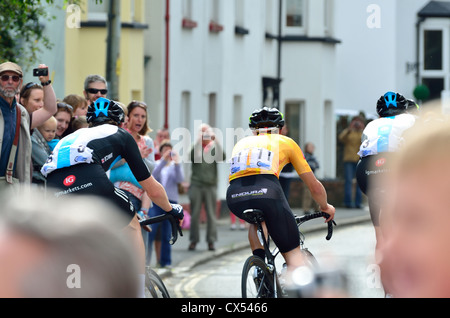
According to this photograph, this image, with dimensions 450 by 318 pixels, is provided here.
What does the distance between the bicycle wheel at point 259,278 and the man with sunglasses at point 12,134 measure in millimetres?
1704

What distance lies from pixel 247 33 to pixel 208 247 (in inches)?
449

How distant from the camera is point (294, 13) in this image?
34031 millimetres

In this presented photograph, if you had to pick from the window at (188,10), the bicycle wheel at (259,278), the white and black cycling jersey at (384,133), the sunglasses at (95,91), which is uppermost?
the window at (188,10)

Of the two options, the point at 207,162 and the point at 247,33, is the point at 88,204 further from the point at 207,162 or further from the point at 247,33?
the point at 247,33

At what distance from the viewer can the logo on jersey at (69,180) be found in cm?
714

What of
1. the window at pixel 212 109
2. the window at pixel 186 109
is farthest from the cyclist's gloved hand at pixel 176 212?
the window at pixel 212 109

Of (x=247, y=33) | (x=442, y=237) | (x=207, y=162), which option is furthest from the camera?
(x=247, y=33)

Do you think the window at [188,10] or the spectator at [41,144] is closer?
the spectator at [41,144]

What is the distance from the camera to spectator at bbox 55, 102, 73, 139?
33.3 ft

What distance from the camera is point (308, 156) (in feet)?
90.6

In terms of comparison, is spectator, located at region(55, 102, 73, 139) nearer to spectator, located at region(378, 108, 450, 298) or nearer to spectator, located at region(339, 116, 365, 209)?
spectator, located at region(378, 108, 450, 298)

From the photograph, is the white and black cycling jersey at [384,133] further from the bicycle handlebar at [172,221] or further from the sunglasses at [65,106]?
the sunglasses at [65,106]

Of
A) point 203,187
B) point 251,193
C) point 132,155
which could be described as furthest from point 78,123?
point 203,187
